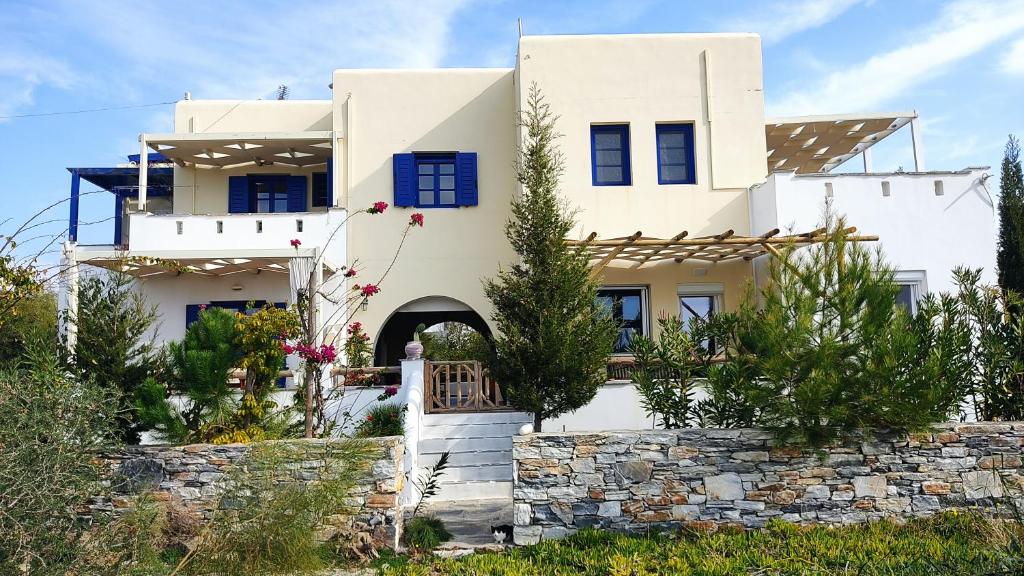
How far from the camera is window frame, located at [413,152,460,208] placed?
51.5 feet

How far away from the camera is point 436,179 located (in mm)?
15930

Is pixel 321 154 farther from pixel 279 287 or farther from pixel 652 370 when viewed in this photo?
pixel 652 370

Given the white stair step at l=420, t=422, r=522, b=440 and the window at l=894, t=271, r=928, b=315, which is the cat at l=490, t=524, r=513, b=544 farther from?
the window at l=894, t=271, r=928, b=315

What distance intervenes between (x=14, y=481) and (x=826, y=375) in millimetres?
7222

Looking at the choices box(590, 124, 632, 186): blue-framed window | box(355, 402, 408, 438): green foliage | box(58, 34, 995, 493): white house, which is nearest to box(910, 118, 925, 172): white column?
box(58, 34, 995, 493): white house

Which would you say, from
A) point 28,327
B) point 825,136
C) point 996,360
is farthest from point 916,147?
point 28,327

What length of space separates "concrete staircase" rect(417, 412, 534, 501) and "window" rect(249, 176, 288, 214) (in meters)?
6.95

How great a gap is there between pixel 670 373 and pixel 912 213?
672cm

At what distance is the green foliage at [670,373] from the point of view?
8.92 meters

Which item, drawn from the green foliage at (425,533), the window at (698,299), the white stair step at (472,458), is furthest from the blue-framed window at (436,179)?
the green foliage at (425,533)

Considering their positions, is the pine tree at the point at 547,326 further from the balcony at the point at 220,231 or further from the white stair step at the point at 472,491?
the balcony at the point at 220,231

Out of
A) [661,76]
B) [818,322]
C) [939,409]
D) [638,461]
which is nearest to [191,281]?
[661,76]

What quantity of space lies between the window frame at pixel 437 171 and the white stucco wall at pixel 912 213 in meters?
6.04

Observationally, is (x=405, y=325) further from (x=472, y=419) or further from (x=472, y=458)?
(x=472, y=458)
